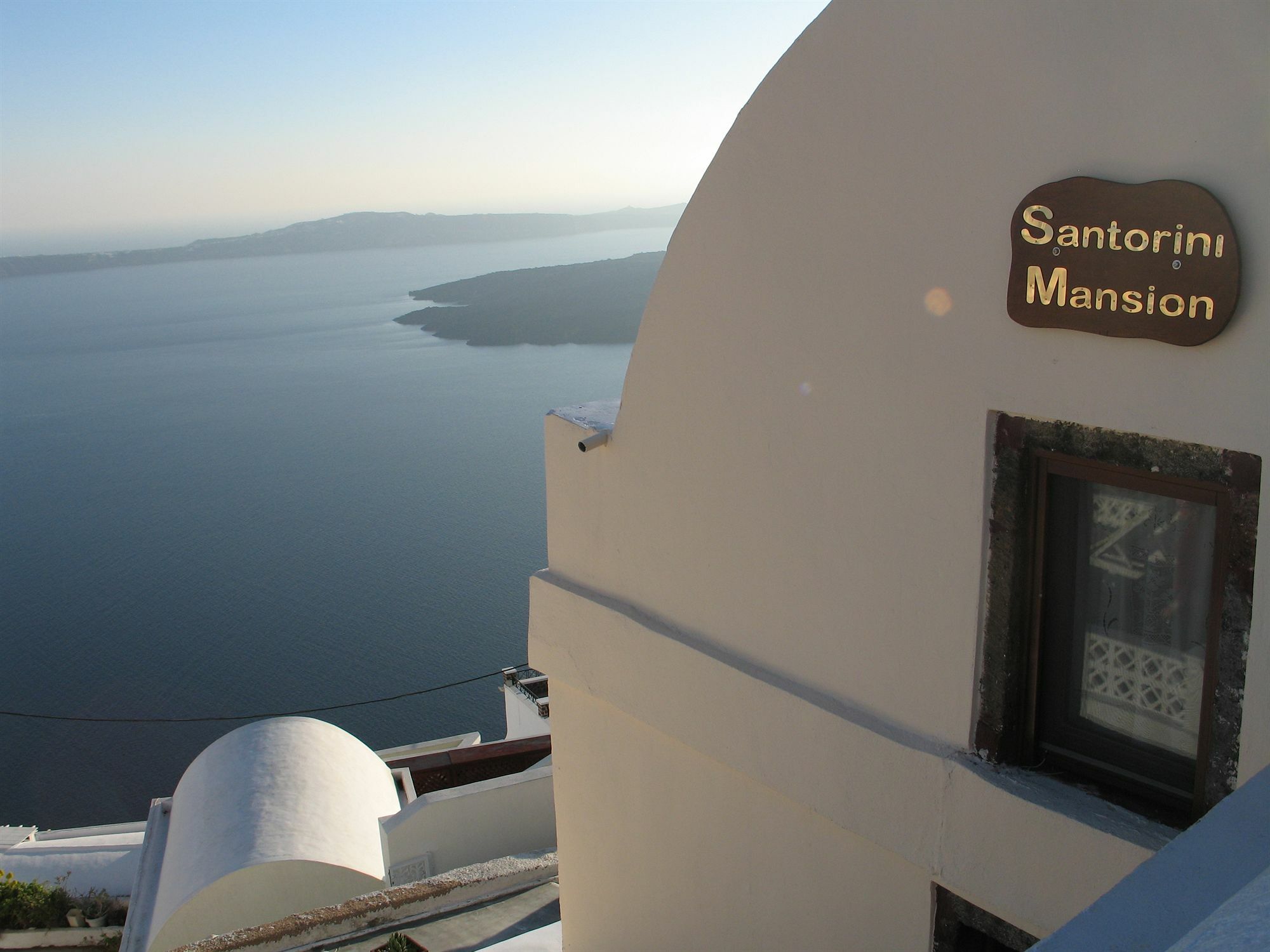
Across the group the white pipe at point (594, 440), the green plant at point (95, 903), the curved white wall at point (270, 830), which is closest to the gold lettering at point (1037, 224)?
the white pipe at point (594, 440)

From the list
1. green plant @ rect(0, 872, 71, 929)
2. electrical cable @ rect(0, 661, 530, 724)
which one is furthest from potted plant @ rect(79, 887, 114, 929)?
electrical cable @ rect(0, 661, 530, 724)

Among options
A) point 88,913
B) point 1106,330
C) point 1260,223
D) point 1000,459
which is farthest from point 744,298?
point 88,913

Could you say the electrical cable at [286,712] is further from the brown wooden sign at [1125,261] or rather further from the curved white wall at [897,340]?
the brown wooden sign at [1125,261]

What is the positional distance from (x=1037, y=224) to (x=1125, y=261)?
0.86 ft

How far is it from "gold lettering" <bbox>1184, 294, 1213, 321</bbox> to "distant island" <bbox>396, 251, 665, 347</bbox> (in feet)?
232

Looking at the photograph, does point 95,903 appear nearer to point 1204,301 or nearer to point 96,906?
point 96,906

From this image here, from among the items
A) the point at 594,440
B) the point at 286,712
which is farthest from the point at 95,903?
the point at 286,712

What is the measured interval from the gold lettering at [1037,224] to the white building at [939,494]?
0.01m

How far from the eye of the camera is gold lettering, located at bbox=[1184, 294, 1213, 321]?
227 centimetres

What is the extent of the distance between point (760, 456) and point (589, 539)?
1093 millimetres

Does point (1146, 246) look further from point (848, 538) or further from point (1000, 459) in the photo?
point (848, 538)

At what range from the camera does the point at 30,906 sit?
45.5ft

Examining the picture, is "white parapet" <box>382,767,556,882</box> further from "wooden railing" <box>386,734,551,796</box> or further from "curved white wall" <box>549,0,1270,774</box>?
"curved white wall" <box>549,0,1270,774</box>

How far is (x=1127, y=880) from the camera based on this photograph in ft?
4.42
